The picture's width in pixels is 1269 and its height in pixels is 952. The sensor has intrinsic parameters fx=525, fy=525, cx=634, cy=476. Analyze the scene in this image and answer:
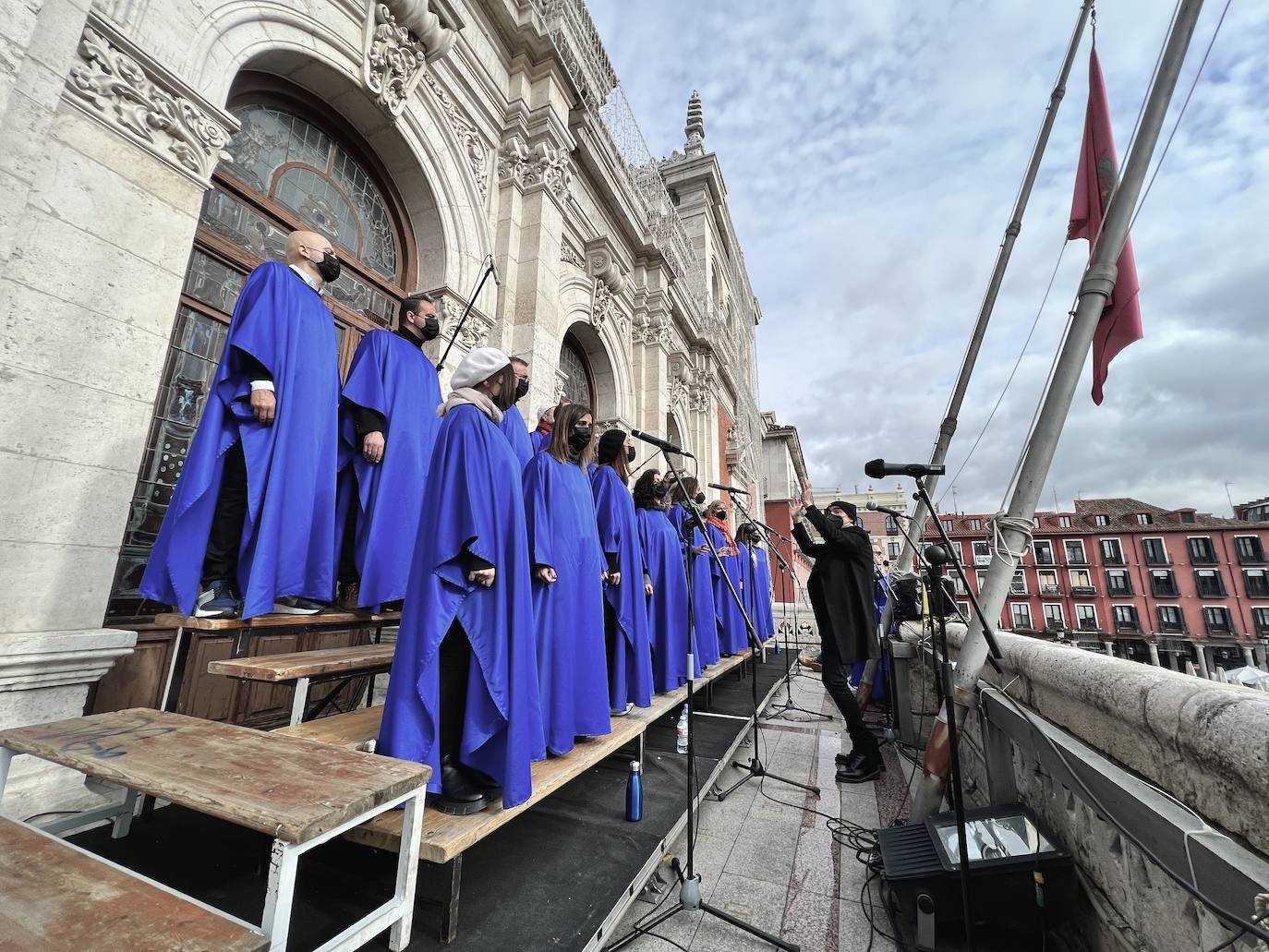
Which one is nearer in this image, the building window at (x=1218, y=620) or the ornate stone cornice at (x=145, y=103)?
the ornate stone cornice at (x=145, y=103)

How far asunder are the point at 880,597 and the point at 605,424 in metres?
5.11

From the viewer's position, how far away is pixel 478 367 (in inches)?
93.0

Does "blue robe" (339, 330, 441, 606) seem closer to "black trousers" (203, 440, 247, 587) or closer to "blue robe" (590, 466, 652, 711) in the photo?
"black trousers" (203, 440, 247, 587)

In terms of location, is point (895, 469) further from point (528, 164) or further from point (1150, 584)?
point (1150, 584)

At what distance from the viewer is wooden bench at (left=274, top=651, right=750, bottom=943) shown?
5.27 ft

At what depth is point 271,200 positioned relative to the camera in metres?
4.01

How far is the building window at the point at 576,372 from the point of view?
8469 mm

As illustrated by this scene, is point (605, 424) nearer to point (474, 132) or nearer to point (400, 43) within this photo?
point (474, 132)

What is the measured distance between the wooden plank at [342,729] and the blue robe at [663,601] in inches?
91.7

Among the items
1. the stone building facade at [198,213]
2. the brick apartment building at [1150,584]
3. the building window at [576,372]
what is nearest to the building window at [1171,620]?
the brick apartment building at [1150,584]

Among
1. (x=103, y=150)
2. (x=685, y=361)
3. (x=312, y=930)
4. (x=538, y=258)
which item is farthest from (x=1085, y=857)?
(x=685, y=361)

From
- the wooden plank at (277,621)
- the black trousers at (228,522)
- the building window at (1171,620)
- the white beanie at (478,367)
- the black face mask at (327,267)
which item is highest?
the black face mask at (327,267)

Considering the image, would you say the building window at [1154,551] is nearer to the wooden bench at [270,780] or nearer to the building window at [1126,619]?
the building window at [1126,619]

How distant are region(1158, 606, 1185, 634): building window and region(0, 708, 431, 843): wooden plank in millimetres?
52815
